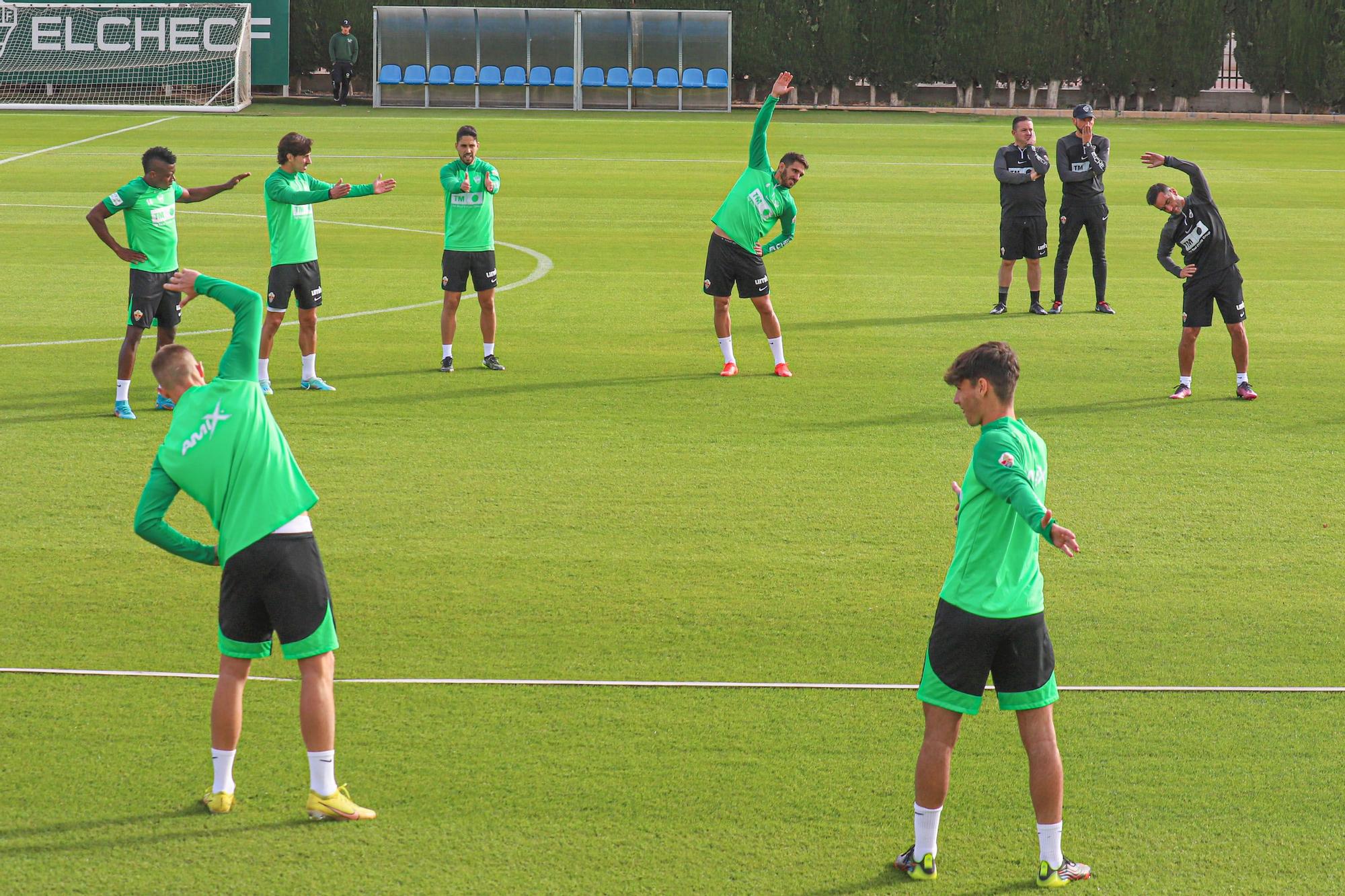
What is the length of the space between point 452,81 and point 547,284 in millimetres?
31507

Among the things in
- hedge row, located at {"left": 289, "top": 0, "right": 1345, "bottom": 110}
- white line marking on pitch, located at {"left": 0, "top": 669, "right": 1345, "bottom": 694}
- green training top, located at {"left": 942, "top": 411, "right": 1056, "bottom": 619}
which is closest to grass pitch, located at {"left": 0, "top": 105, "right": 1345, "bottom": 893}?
white line marking on pitch, located at {"left": 0, "top": 669, "right": 1345, "bottom": 694}

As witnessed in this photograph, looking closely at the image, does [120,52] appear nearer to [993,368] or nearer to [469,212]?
[469,212]

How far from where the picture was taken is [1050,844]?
5527 mm

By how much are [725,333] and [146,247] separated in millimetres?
5488

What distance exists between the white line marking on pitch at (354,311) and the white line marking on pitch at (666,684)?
9392 mm

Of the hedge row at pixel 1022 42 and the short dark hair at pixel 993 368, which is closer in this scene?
the short dark hair at pixel 993 368

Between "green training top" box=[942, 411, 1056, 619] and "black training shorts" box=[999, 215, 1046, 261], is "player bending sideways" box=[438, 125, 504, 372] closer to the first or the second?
"black training shorts" box=[999, 215, 1046, 261]

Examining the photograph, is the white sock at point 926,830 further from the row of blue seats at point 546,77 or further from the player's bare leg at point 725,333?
the row of blue seats at point 546,77

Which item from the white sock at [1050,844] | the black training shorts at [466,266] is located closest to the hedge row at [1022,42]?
the black training shorts at [466,266]

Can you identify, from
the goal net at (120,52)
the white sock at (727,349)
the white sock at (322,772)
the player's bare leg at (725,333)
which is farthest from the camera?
the goal net at (120,52)

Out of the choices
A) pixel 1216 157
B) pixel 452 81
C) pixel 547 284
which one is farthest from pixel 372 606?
pixel 452 81

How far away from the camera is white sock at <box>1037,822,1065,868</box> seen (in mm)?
5496

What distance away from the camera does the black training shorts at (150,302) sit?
1251 centimetres

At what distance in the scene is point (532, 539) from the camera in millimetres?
9672
